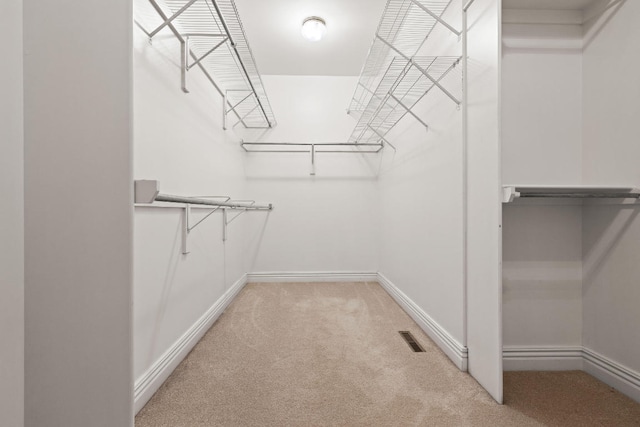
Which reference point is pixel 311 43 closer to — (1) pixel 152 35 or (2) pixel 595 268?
(1) pixel 152 35

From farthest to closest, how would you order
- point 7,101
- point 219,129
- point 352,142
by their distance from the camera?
point 352,142, point 219,129, point 7,101

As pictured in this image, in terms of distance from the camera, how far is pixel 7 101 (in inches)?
15.3

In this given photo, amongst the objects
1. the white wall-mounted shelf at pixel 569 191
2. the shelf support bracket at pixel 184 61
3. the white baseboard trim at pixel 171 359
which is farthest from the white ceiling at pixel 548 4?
the white baseboard trim at pixel 171 359

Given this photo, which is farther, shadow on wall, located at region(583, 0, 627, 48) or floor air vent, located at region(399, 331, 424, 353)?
floor air vent, located at region(399, 331, 424, 353)

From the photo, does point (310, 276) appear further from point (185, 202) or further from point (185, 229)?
point (185, 202)

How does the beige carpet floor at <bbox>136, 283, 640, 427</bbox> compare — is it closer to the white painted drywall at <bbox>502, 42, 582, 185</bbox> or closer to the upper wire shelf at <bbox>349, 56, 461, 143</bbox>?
the white painted drywall at <bbox>502, 42, 582, 185</bbox>

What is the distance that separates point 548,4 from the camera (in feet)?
4.45

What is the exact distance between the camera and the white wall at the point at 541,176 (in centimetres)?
139

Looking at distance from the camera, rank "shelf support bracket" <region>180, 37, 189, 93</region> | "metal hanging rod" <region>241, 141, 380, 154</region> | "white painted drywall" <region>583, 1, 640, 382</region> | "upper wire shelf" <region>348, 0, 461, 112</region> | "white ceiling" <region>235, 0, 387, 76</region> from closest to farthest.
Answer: "white painted drywall" <region>583, 1, 640, 382</region> → "upper wire shelf" <region>348, 0, 461, 112</region> → "shelf support bracket" <region>180, 37, 189, 93</region> → "white ceiling" <region>235, 0, 387, 76</region> → "metal hanging rod" <region>241, 141, 380, 154</region>

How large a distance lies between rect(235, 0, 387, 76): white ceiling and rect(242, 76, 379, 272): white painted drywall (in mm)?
231

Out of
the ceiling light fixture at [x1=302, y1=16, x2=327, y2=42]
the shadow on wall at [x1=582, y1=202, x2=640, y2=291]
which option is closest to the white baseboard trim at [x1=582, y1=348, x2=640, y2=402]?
the shadow on wall at [x1=582, y1=202, x2=640, y2=291]

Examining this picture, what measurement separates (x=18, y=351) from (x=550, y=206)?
1922 millimetres

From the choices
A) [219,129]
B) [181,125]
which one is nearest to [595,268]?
[181,125]

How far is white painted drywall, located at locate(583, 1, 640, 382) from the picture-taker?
1.20 metres
